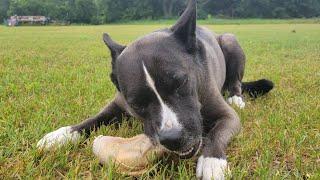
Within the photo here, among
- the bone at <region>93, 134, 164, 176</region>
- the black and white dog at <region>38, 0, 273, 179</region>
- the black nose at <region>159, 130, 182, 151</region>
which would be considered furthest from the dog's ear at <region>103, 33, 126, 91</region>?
the black nose at <region>159, 130, 182, 151</region>

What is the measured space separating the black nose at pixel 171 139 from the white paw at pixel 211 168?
223 millimetres

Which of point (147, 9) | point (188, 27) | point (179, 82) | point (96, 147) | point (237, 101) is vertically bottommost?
point (147, 9)

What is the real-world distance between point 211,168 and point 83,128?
5.21 ft

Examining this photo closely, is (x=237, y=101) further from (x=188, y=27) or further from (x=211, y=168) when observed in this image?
(x=211, y=168)

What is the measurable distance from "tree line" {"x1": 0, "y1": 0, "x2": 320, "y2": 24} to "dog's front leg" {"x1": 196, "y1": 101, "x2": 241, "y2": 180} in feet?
235

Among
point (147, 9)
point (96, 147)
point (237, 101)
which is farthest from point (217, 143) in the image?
point (147, 9)

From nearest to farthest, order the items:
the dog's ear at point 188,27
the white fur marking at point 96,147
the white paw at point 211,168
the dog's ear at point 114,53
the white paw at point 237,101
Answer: the white paw at point 211,168 < the white fur marking at point 96,147 < the dog's ear at point 188,27 < the dog's ear at point 114,53 < the white paw at point 237,101

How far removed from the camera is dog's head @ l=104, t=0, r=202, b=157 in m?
3.54

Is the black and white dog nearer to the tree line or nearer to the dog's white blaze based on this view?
the dog's white blaze

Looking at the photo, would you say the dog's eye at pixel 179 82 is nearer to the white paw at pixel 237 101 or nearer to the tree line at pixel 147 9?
the white paw at pixel 237 101

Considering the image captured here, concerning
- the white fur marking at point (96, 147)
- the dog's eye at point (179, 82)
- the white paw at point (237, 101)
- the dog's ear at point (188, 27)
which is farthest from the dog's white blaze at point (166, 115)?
the white paw at point (237, 101)

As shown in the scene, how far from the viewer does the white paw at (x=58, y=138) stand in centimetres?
389

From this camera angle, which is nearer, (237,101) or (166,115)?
(166,115)

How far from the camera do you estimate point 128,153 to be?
3.53 metres
